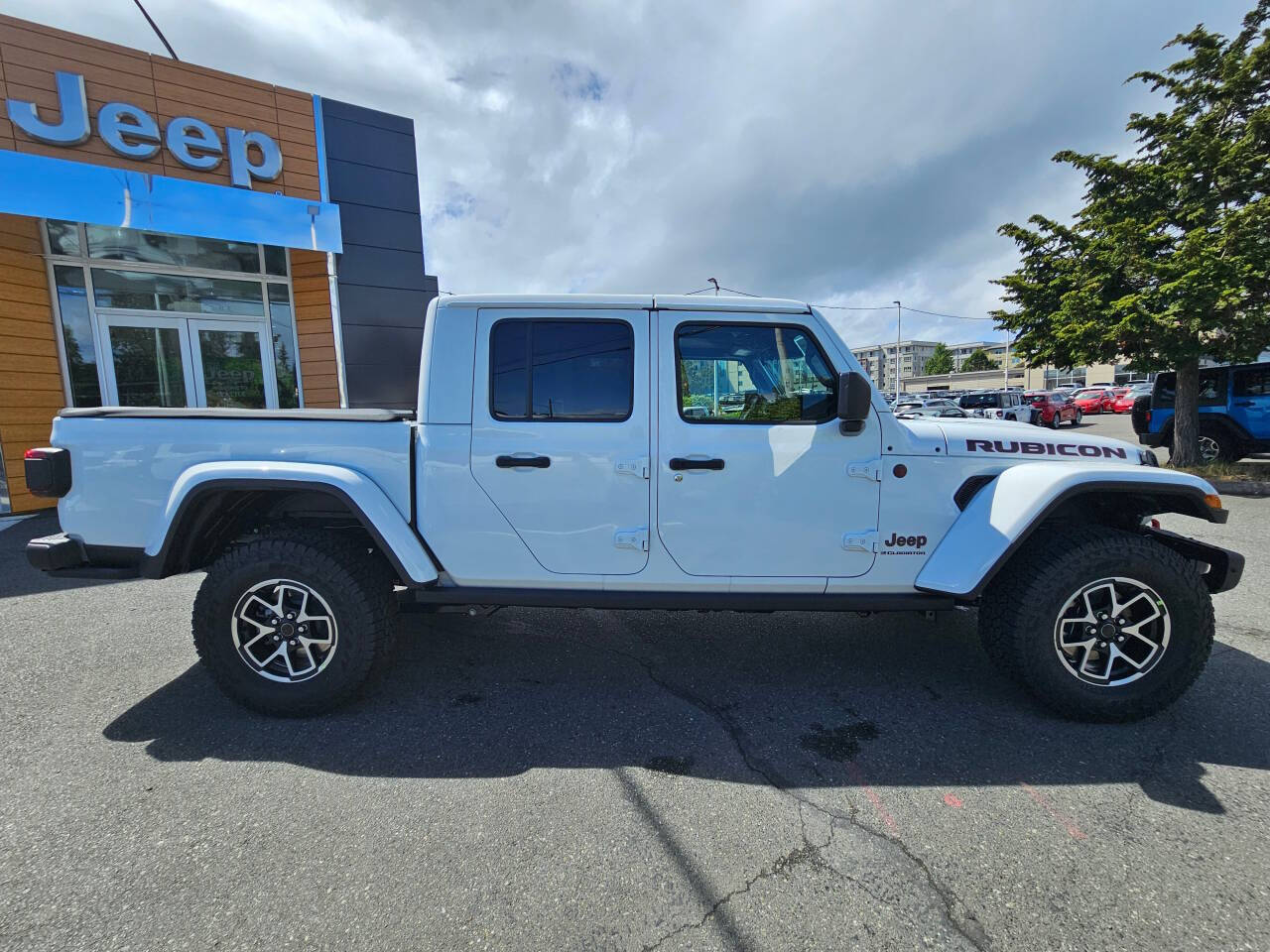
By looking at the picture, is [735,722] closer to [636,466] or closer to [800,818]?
[800,818]

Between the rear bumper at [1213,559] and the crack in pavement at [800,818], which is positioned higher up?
the rear bumper at [1213,559]

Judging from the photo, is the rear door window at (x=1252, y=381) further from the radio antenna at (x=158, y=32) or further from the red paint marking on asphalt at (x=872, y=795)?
the radio antenna at (x=158, y=32)

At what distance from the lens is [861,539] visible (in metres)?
2.80

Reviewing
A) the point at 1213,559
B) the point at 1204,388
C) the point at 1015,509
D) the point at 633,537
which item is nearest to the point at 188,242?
the point at 633,537

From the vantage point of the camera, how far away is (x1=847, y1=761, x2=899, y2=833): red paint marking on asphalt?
214 centimetres

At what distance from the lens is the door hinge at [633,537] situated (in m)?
2.83

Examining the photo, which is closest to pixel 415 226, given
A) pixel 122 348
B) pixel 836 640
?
pixel 122 348

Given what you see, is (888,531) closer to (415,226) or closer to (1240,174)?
(415,226)

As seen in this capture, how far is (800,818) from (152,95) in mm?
11204

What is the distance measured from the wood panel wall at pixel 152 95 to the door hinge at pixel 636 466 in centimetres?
891

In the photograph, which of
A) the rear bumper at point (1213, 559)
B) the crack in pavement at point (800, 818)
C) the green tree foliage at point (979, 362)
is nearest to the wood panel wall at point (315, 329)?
the crack in pavement at point (800, 818)

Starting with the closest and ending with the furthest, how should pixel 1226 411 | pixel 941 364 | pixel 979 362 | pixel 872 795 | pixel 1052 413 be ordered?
pixel 872 795 → pixel 1226 411 → pixel 1052 413 → pixel 979 362 → pixel 941 364

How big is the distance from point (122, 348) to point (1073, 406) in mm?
31749

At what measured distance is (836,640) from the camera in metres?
3.76
